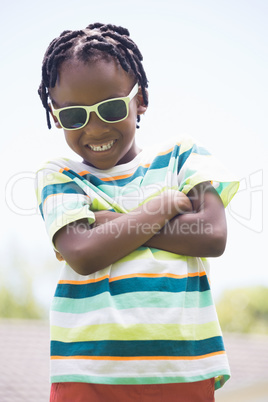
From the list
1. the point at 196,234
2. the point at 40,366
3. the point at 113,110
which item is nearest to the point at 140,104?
the point at 113,110

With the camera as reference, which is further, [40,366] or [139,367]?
[40,366]

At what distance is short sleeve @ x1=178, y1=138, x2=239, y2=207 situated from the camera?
199cm

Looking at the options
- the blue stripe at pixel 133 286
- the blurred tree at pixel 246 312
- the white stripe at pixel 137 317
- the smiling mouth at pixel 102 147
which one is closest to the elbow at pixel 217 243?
the blue stripe at pixel 133 286

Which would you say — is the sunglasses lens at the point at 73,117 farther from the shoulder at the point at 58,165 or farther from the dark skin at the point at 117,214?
the shoulder at the point at 58,165

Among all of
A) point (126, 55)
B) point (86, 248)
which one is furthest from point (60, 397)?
point (126, 55)

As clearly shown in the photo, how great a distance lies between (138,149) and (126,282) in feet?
2.29

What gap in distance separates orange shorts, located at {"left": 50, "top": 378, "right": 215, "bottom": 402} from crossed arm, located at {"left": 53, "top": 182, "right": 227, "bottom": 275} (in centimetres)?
42

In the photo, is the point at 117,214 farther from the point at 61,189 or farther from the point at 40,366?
the point at 40,366

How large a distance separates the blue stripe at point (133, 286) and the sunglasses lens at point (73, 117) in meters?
0.65

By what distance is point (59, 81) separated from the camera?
210 cm

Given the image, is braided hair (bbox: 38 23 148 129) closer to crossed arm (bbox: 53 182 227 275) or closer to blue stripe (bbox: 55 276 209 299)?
crossed arm (bbox: 53 182 227 275)

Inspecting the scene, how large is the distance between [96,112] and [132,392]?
107cm

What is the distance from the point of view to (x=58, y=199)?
1999mm

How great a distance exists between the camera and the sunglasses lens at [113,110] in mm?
2002
